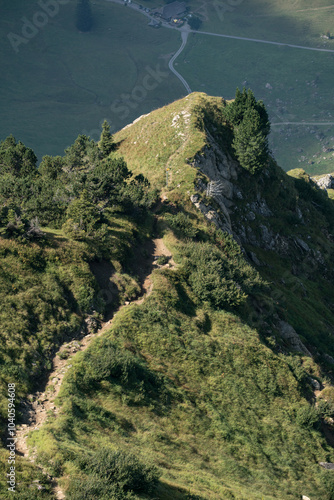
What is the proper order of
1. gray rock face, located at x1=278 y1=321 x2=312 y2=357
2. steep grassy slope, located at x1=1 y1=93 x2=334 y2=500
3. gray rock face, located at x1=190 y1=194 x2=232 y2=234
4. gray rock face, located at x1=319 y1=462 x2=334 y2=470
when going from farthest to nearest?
gray rock face, located at x1=190 y1=194 x2=232 y2=234 < gray rock face, located at x1=278 y1=321 x2=312 y2=357 < gray rock face, located at x1=319 y1=462 x2=334 y2=470 < steep grassy slope, located at x1=1 y1=93 x2=334 y2=500

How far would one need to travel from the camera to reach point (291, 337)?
50.8 meters

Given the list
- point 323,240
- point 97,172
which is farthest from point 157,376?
point 323,240

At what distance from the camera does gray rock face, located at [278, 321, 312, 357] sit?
50125mm

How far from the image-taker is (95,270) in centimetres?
4197

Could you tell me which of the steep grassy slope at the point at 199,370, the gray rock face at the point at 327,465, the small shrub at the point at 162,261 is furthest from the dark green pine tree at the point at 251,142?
the gray rock face at the point at 327,465

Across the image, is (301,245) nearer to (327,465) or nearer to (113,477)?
(327,465)

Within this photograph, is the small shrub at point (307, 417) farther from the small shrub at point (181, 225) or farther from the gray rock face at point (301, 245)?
the gray rock face at point (301, 245)

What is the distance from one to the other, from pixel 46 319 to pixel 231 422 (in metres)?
18.8

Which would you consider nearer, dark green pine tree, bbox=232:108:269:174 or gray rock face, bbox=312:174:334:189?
dark green pine tree, bbox=232:108:269:174

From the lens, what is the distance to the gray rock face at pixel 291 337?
164 feet

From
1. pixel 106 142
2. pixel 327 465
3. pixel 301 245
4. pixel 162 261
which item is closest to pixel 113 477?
pixel 327 465
